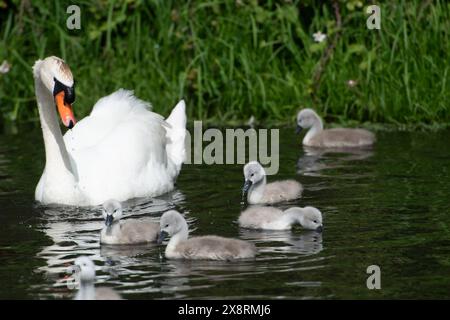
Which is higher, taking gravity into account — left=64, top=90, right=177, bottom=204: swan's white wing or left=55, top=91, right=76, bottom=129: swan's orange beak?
left=55, top=91, right=76, bottom=129: swan's orange beak

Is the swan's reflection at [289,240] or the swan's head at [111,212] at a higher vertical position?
the swan's head at [111,212]

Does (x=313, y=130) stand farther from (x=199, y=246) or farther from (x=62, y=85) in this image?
(x=199, y=246)

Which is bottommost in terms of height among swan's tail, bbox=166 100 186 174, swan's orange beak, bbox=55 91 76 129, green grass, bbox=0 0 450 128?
swan's tail, bbox=166 100 186 174

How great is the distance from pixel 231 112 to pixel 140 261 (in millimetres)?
5812

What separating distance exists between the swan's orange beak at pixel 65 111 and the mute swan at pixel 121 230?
83 centimetres

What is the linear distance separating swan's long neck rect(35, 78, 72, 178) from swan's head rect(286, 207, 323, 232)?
224 centimetres

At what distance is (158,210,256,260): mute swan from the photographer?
870 centimetres

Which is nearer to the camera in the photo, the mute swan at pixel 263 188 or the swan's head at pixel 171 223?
the swan's head at pixel 171 223

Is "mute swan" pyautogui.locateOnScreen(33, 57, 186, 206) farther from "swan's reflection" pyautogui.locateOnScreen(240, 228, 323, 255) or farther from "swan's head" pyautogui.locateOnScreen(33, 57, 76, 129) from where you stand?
"swan's reflection" pyautogui.locateOnScreen(240, 228, 323, 255)

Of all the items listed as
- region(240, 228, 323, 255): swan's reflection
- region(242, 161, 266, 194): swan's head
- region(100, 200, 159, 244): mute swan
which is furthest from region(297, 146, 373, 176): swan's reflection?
region(100, 200, 159, 244): mute swan

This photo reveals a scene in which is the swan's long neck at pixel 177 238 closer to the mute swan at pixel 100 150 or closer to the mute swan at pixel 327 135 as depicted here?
the mute swan at pixel 100 150

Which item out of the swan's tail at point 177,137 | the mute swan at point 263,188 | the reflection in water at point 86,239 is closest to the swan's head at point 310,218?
the reflection in water at point 86,239

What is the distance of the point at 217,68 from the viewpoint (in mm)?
14891

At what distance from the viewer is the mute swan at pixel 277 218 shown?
31.2 feet
